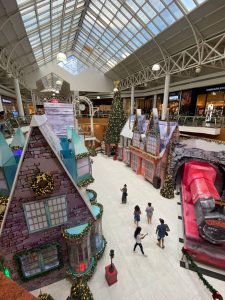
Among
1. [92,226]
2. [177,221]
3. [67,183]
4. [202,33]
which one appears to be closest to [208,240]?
[177,221]

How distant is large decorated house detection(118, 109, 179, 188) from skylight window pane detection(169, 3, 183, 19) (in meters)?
7.89

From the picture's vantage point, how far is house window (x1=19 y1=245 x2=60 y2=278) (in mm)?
5230

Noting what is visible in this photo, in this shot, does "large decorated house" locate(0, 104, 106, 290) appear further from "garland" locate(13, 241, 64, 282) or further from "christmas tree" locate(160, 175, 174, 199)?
"christmas tree" locate(160, 175, 174, 199)

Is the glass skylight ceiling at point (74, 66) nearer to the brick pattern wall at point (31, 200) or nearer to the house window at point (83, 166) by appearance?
the house window at point (83, 166)

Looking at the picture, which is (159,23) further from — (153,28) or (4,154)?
(4,154)

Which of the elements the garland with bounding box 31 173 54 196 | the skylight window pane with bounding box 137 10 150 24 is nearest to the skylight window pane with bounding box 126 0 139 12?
the skylight window pane with bounding box 137 10 150 24

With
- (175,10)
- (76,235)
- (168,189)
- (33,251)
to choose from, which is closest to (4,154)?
(33,251)

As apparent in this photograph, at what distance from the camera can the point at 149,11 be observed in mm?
14047

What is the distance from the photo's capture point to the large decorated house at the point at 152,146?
1212cm

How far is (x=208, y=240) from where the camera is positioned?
6.25 meters

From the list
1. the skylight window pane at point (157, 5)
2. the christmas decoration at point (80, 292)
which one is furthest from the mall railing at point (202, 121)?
the christmas decoration at point (80, 292)

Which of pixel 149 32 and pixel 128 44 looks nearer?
pixel 149 32

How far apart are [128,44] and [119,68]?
A: 24.7 ft

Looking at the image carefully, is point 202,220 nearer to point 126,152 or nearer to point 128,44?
point 126,152
